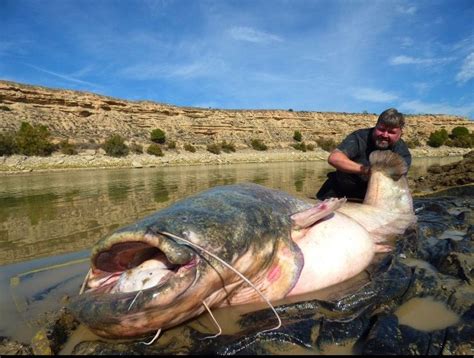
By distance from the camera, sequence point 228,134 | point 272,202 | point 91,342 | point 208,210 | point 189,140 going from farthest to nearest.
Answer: point 228,134, point 189,140, point 272,202, point 208,210, point 91,342

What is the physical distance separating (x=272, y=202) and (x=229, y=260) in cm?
82

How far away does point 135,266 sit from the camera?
2.04m

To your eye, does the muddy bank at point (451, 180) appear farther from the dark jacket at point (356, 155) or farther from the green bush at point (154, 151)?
the green bush at point (154, 151)

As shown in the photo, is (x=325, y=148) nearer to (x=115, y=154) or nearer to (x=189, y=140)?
(x=189, y=140)

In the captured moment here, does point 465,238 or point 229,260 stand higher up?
point 229,260

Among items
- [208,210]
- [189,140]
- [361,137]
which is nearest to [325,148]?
[189,140]

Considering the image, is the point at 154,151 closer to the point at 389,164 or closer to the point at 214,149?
the point at 214,149

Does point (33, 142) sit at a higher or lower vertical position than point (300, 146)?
lower

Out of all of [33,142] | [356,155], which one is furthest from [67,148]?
[356,155]

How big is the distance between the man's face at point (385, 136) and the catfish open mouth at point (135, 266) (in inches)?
130

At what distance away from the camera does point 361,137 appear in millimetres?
4789

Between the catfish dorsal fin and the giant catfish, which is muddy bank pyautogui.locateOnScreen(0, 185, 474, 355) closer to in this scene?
the giant catfish

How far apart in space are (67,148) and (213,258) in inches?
1089

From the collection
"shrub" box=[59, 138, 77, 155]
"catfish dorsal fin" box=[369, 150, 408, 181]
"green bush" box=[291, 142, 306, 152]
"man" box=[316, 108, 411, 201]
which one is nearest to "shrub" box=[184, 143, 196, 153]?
"shrub" box=[59, 138, 77, 155]
